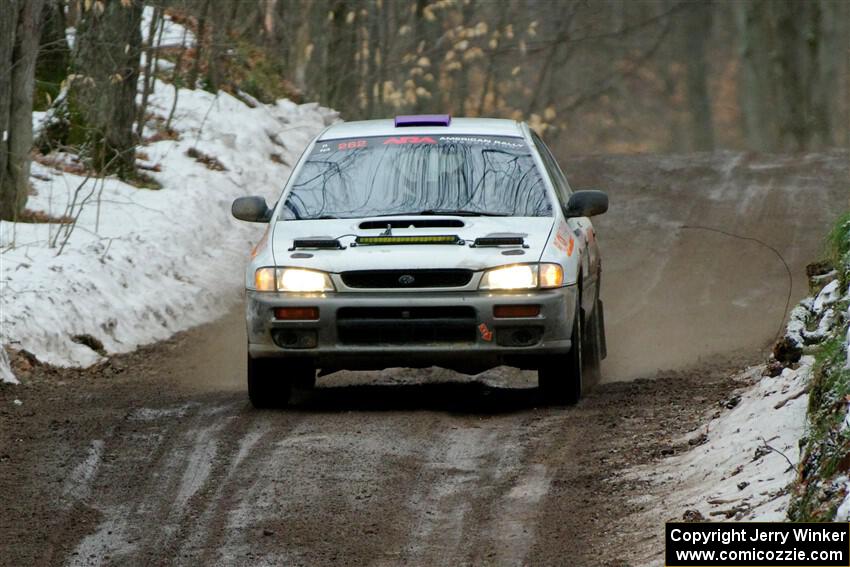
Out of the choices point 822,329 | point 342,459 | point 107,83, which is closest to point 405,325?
point 342,459

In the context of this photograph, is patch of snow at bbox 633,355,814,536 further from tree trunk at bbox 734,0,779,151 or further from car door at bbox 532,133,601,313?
tree trunk at bbox 734,0,779,151

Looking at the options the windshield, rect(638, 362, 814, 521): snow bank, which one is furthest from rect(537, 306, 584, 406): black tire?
rect(638, 362, 814, 521): snow bank

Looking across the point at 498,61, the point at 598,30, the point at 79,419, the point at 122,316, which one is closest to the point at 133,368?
the point at 122,316

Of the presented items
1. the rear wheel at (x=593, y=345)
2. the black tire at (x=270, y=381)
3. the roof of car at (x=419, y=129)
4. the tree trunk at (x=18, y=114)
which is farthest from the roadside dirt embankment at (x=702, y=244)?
the tree trunk at (x=18, y=114)

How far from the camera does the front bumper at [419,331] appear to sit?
28.9ft

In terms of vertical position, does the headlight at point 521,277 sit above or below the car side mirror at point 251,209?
below

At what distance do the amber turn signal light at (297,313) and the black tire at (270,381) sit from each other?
319 millimetres

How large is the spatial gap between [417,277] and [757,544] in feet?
12.2

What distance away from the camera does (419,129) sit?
406 inches

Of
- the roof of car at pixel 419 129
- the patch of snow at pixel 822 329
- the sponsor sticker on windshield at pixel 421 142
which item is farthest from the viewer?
the roof of car at pixel 419 129

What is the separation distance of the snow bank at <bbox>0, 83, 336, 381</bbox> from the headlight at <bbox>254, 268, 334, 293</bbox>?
266 cm

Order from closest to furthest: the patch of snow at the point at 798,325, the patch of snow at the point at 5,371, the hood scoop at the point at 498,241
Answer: the patch of snow at the point at 798,325, the hood scoop at the point at 498,241, the patch of snow at the point at 5,371

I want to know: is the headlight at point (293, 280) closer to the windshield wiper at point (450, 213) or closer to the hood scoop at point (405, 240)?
the hood scoop at point (405, 240)

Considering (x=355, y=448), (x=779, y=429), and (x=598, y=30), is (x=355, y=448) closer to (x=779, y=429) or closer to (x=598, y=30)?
(x=779, y=429)
